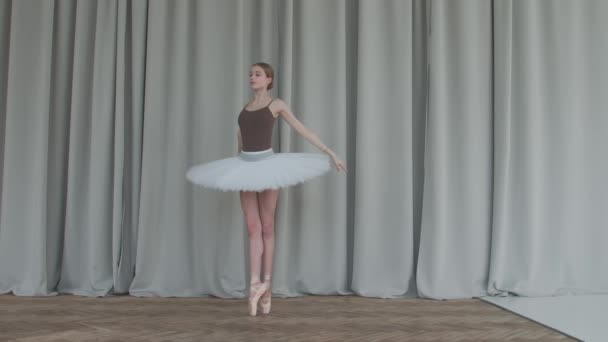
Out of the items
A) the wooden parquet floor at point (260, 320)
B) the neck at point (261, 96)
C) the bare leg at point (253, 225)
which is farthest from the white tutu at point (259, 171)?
the wooden parquet floor at point (260, 320)

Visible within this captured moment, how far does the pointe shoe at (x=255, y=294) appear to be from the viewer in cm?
289

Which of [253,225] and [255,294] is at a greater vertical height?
[253,225]

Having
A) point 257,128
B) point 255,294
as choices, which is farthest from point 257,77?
point 255,294

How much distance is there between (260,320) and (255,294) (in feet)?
0.60

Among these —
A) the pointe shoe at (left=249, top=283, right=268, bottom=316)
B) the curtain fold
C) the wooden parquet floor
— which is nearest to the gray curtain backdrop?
the curtain fold

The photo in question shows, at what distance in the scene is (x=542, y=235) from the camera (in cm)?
364

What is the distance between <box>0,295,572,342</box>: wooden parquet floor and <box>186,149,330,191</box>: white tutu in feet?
2.30

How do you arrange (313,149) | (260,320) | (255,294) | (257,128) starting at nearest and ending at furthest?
(260,320), (255,294), (257,128), (313,149)

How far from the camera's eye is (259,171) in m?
2.96

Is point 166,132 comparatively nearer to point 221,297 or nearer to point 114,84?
point 114,84

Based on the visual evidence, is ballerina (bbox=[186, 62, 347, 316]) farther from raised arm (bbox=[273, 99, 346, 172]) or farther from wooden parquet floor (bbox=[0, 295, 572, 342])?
wooden parquet floor (bbox=[0, 295, 572, 342])

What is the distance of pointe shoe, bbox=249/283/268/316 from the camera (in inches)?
114

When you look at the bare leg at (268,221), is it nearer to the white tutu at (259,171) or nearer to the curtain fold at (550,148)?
the white tutu at (259,171)

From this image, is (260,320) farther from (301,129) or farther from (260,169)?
(301,129)
